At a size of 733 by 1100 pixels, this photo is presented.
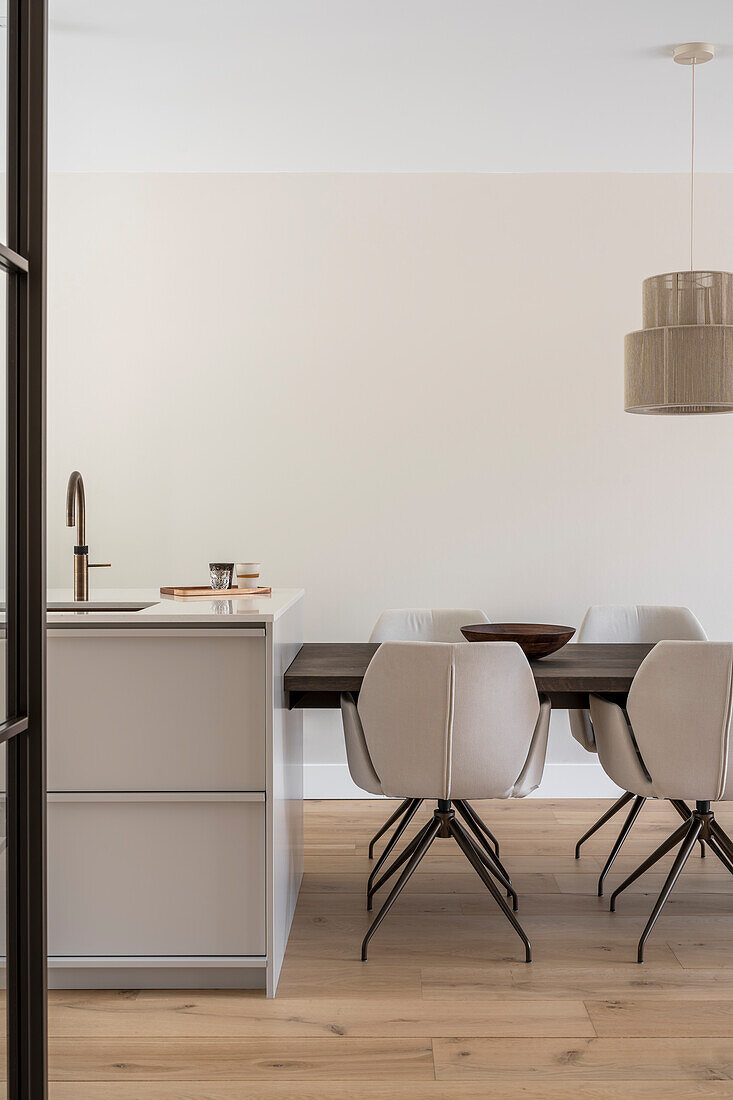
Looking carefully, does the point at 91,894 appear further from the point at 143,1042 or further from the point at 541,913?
the point at 541,913

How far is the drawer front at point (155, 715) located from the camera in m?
2.43

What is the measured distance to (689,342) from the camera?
9.39 ft

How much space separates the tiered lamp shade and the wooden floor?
5.20ft

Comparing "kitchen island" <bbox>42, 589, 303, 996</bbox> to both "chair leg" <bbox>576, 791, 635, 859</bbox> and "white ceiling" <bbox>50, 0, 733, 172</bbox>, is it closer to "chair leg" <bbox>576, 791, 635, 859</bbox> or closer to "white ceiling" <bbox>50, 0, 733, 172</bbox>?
"chair leg" <bbox>576, 791, 635, 859</bbox>

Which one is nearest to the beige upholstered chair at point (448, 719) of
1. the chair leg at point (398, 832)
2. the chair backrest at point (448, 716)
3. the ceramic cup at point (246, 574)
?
the chair backrest at point (448, 716)

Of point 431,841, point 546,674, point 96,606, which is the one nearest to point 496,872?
point 431,841

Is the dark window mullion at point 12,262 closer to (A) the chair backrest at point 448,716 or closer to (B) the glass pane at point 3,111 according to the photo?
(B) the glass pane at point 3,111

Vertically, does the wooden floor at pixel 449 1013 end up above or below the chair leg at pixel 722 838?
below

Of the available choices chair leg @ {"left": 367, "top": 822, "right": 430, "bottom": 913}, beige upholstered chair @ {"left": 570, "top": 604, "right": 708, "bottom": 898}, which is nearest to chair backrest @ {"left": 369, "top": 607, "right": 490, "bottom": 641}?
beige upholstered chair @ {"left": 570, "top": 604, "right": 708, "bottom": 898}

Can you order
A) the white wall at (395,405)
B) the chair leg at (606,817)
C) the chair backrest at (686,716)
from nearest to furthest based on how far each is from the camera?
the chair backrest at (686,716), the chair leg at (606,817), the white wall at (395,405)

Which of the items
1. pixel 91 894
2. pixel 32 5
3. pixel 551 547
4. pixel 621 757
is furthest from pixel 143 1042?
pixel 551 547

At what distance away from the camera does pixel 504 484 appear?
4340 mm

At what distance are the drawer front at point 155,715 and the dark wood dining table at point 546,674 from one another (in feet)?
0.84

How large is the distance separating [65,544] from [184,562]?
0.54 meters
